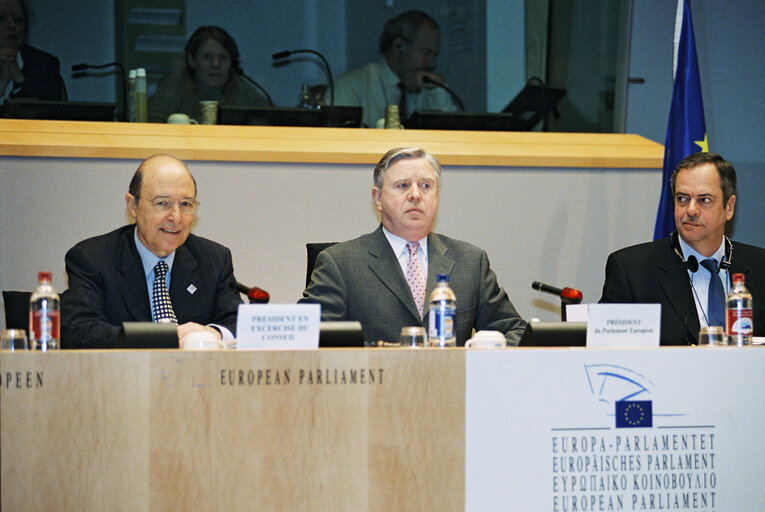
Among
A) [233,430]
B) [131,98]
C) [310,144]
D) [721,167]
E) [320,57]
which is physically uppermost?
[320,57]

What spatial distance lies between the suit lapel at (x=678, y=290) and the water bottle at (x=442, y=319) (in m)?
1.09

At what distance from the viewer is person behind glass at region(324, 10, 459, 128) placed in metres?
4.34

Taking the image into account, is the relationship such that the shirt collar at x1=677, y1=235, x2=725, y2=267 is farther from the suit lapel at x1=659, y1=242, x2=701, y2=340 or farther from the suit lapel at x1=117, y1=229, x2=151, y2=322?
the suit lapel at x1=117, y1=229, x2=151, y2=322

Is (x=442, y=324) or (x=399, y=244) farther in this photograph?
(x=399, y=244)

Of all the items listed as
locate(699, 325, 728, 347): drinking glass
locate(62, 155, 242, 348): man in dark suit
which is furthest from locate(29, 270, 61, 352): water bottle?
locate(699, 325, 728, 347): drinking glass

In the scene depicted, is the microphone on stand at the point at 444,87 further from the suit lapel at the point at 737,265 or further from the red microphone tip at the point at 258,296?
the red microphone tip at the point at 258,296

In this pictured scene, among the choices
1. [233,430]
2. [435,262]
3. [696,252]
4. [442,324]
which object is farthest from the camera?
[696,252]

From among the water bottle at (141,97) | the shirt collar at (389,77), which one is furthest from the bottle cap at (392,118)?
the water bottle at (141,97)

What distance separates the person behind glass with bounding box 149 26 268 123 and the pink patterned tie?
1.65 meters

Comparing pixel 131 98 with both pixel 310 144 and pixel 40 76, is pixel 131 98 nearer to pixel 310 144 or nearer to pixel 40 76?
pixel 40 76

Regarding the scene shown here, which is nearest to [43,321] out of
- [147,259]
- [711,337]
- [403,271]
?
[147,259]

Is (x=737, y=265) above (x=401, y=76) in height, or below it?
below

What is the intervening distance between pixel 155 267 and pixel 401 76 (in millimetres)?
1999

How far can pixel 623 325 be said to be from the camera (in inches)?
80.3
